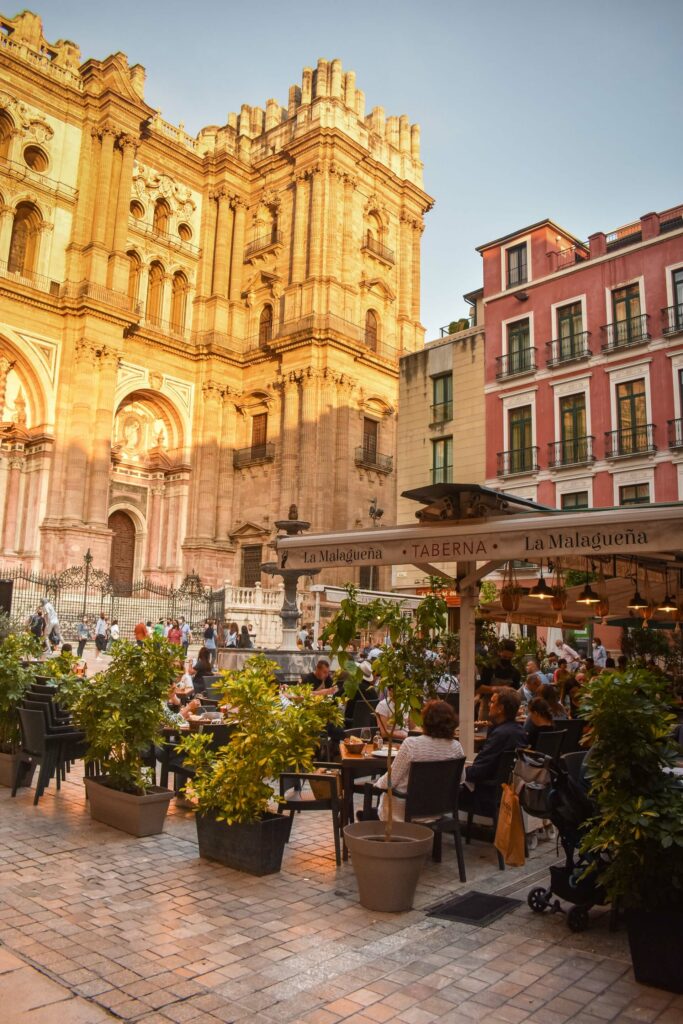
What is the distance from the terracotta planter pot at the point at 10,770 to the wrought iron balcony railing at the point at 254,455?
95.1 feet

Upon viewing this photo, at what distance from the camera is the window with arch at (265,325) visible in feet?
130

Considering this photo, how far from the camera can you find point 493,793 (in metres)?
6.70

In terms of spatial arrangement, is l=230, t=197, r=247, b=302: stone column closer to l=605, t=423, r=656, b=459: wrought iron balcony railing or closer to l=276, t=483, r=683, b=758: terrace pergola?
l=605, t=423, r=656, b=459: wrought iron balcony railing

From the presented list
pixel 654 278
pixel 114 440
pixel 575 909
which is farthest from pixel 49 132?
pixel 575 909

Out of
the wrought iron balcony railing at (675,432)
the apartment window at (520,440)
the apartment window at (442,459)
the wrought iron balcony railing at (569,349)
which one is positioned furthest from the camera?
the apartment window at (442,459)

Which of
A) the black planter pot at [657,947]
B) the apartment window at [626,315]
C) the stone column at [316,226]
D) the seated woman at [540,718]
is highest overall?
the stone column at [316,226]

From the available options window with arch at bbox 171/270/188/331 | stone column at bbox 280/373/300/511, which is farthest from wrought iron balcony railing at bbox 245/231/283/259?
stone column at bbox 280/373/300/511

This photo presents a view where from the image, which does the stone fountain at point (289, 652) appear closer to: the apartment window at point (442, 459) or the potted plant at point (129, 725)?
the apartment window at point (442, 459)

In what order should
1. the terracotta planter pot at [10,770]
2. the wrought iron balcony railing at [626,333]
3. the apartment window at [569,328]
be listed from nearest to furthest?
the terracotta planter pot at [10,770] < the wrought iron balcony railing at [626,333] < the apartment window at [569,328]

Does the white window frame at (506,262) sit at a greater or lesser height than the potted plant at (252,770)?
greater

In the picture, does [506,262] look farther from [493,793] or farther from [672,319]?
[493,793]

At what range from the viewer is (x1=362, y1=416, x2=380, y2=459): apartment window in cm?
3812

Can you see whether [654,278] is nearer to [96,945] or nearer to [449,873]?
[449,873]

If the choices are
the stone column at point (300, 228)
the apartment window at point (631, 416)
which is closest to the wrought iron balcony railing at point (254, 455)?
the stone column at point (300, 228)
